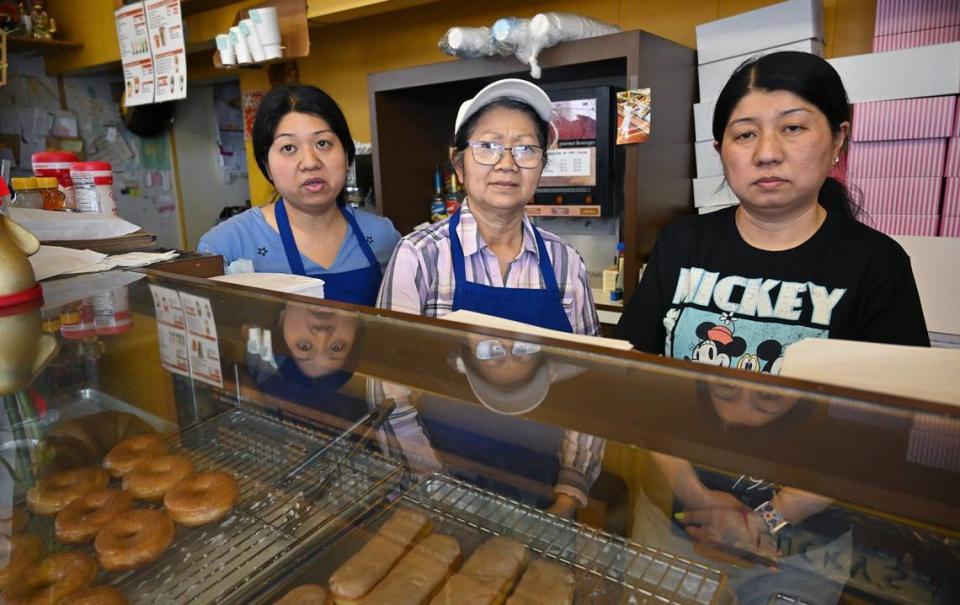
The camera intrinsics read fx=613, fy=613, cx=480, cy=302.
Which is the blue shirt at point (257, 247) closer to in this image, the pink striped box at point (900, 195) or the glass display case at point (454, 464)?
the glass display case at point (454, 464)

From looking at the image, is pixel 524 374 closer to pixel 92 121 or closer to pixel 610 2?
pixel 610 2

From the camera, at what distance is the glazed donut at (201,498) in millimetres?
829

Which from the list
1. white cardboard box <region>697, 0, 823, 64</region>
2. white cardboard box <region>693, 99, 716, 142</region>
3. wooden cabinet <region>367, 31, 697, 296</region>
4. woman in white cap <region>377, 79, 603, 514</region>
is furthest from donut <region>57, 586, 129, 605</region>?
white cardboard box <region>697, 0, 823, 64</region>

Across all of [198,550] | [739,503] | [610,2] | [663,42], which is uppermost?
[610,2]

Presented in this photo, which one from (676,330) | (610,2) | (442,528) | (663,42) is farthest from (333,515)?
(610,2)

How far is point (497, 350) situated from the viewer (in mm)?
738

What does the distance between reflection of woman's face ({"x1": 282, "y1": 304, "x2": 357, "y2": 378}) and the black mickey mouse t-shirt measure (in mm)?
700

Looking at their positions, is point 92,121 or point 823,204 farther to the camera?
point 92,121

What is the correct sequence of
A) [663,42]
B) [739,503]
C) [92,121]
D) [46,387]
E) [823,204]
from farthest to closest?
[92,121] < [663,42] < [823,204] < [46,387] < [739,503]

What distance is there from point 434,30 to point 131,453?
2734mm

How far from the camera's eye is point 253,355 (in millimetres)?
932

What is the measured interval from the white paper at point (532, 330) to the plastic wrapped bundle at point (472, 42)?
168 cm

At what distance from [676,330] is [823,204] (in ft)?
1.29

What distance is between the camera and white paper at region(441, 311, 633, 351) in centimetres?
71
